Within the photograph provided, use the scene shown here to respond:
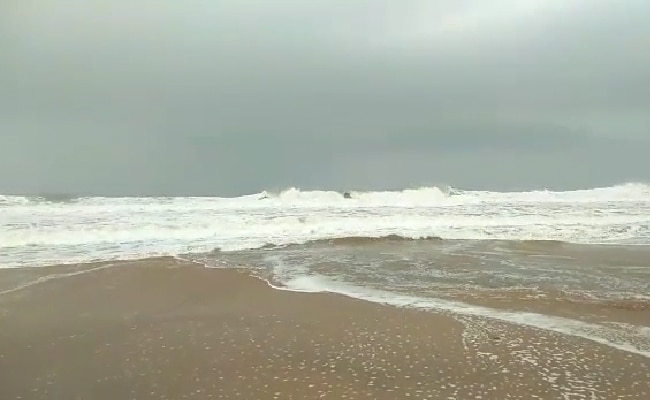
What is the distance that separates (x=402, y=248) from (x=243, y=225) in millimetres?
6899

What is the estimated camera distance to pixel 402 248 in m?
15.8

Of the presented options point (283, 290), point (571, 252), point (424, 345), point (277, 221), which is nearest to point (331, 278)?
point (283, 290)

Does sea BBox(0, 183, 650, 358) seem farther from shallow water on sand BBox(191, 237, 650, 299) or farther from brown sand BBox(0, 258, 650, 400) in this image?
brown sand BBox(0, 258, 650, 400)

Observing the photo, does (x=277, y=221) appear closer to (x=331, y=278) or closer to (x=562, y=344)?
(x=331, y=278)

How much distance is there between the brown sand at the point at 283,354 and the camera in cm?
486

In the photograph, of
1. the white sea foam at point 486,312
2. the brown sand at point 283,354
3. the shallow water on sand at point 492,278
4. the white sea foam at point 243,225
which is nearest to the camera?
the brown sand at point 283,354

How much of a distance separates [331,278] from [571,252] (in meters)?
7.05

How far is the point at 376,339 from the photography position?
6.39 m

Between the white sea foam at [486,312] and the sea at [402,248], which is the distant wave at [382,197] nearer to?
the sea at [402,248]

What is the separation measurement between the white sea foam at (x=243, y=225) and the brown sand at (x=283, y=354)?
6612mm

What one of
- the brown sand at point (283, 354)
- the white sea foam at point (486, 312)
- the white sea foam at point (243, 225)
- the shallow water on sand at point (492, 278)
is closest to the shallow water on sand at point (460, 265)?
the shallow water on sand at point (492, 278)

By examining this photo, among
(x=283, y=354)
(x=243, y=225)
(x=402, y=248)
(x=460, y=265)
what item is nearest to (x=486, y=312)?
(x=283, y=354)

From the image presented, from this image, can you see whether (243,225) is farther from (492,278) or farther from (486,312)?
(486,312)

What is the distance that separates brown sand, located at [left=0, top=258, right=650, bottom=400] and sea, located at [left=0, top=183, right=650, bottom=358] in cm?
88
